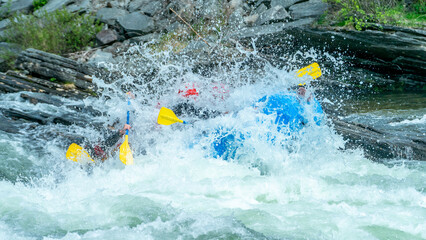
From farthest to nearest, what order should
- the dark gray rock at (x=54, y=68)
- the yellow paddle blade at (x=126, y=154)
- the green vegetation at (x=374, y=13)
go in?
the green vegetation at (x=374, y=13) → the dark gray rock at (x=54, y=68) → the yellow paddle blade at (x=126, y=154)

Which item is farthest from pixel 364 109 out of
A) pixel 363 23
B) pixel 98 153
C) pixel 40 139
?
pixel 40 139

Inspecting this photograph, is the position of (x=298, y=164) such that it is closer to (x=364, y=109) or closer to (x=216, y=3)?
(x=364, y=109)

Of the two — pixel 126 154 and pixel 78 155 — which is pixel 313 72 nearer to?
pixel 126 154

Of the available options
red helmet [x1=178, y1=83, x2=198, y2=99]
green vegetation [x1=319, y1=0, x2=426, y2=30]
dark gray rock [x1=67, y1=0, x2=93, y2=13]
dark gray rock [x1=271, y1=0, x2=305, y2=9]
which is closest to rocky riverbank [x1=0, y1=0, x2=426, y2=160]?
dark gray rock [x1=271, y1=0, x2=305, y2=9]

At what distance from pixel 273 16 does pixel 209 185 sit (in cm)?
653

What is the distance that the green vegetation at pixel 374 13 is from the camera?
8.31 meters

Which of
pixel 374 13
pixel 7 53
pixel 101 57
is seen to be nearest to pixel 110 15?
pixel 101 57

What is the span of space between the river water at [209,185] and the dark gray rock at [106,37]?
5.47 metres

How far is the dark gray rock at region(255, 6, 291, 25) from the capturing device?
32.8ft

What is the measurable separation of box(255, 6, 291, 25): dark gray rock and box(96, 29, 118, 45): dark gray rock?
142 inches

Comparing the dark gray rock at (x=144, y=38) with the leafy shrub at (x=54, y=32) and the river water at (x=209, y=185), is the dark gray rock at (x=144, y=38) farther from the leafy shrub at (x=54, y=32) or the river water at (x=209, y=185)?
the river water at (x=209, y=185)

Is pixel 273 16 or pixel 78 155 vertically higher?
pixel 273 16

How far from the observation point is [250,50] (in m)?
9.52

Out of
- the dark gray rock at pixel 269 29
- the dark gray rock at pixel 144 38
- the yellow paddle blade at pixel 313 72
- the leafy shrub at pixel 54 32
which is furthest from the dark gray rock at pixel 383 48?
the leafy shrub at pixel 54 32
